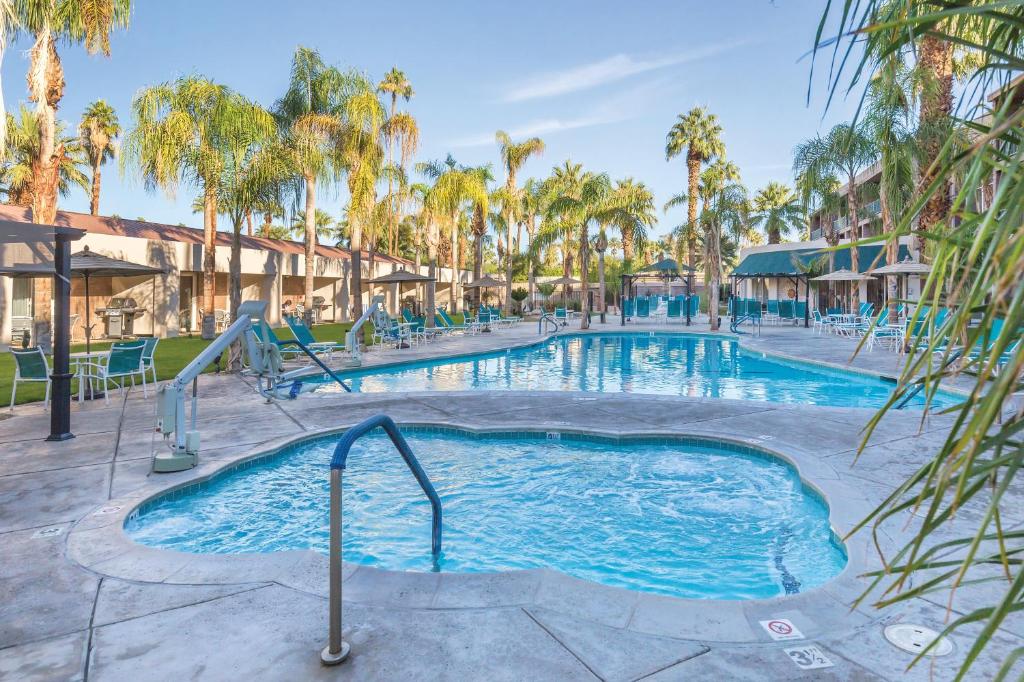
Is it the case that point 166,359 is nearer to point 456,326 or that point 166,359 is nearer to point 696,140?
point 456,326

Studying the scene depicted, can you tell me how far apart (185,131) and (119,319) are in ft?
26.6

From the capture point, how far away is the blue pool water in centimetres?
466

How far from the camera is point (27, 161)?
26297 millimetres

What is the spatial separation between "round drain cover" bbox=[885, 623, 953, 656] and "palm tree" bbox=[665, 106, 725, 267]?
37859 mm

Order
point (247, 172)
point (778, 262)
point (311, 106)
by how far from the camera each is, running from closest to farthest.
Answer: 1. point (247, 172)
2. point (311, 106)
3. point (778, 262)

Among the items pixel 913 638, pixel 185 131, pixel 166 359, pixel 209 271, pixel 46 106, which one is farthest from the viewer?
pixel 209 271

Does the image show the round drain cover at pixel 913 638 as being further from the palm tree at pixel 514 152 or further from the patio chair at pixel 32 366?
the palm tree at pixel 514 152

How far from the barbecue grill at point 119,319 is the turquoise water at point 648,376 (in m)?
11.2

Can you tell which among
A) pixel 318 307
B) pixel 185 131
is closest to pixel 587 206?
pixel 318 307

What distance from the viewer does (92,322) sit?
69.9ft

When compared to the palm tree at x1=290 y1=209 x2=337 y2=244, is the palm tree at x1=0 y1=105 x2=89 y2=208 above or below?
below

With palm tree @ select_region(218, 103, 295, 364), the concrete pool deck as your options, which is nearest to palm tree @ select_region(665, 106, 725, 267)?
palm tree @ select_region(218, 103, 295, 364)

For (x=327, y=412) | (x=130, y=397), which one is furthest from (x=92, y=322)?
(x=327, y=412)

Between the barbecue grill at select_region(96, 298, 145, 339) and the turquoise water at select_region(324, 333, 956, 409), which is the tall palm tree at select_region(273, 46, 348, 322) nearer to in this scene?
the barbecue grill at select_region(96, 298, 145, 339)
